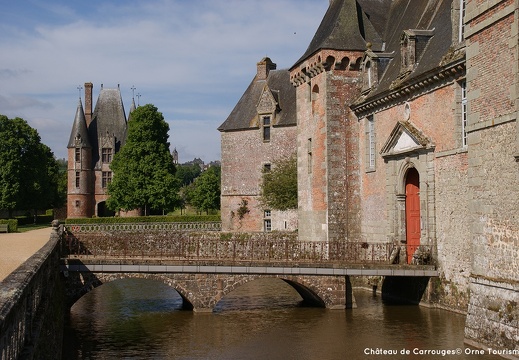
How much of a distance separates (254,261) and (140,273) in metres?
3.05

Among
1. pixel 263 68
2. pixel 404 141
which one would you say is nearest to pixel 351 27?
pixel 404 141

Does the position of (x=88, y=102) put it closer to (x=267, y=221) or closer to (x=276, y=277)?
(x=267, y=221)

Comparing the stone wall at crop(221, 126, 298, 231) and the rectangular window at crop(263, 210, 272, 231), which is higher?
the stone wall at crop(221, 126, 298, 231)

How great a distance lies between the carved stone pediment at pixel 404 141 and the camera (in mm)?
18505

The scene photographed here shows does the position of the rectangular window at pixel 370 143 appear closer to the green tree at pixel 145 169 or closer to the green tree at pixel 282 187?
the green tree at pixel 282 187

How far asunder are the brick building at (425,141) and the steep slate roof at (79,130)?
36842 mm

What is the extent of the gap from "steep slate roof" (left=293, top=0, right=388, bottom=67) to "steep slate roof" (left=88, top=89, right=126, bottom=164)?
37688 mm

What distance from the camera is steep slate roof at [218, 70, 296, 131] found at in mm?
38281

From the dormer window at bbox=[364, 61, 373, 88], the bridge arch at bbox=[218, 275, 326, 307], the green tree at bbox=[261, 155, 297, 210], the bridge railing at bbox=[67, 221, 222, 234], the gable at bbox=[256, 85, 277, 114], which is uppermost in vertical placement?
the gable at bbox=[256, 85, 277, 114]

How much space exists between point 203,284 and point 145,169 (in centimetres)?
3280

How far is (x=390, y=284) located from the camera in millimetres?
20625

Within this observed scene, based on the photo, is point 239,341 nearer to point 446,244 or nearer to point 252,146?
point 446,244

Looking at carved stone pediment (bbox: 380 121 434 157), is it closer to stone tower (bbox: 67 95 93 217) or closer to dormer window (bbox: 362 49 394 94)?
dormer window (bbox: 362 49 394 94)

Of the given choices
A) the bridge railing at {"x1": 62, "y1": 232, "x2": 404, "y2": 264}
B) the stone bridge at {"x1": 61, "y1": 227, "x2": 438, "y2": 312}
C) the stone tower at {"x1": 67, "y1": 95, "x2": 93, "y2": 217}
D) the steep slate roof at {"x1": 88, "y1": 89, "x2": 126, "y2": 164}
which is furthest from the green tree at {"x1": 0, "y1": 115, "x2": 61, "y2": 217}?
the stone bridge at {"x1": 61, "y1": 227, "x2": 438, "y2": 312}
